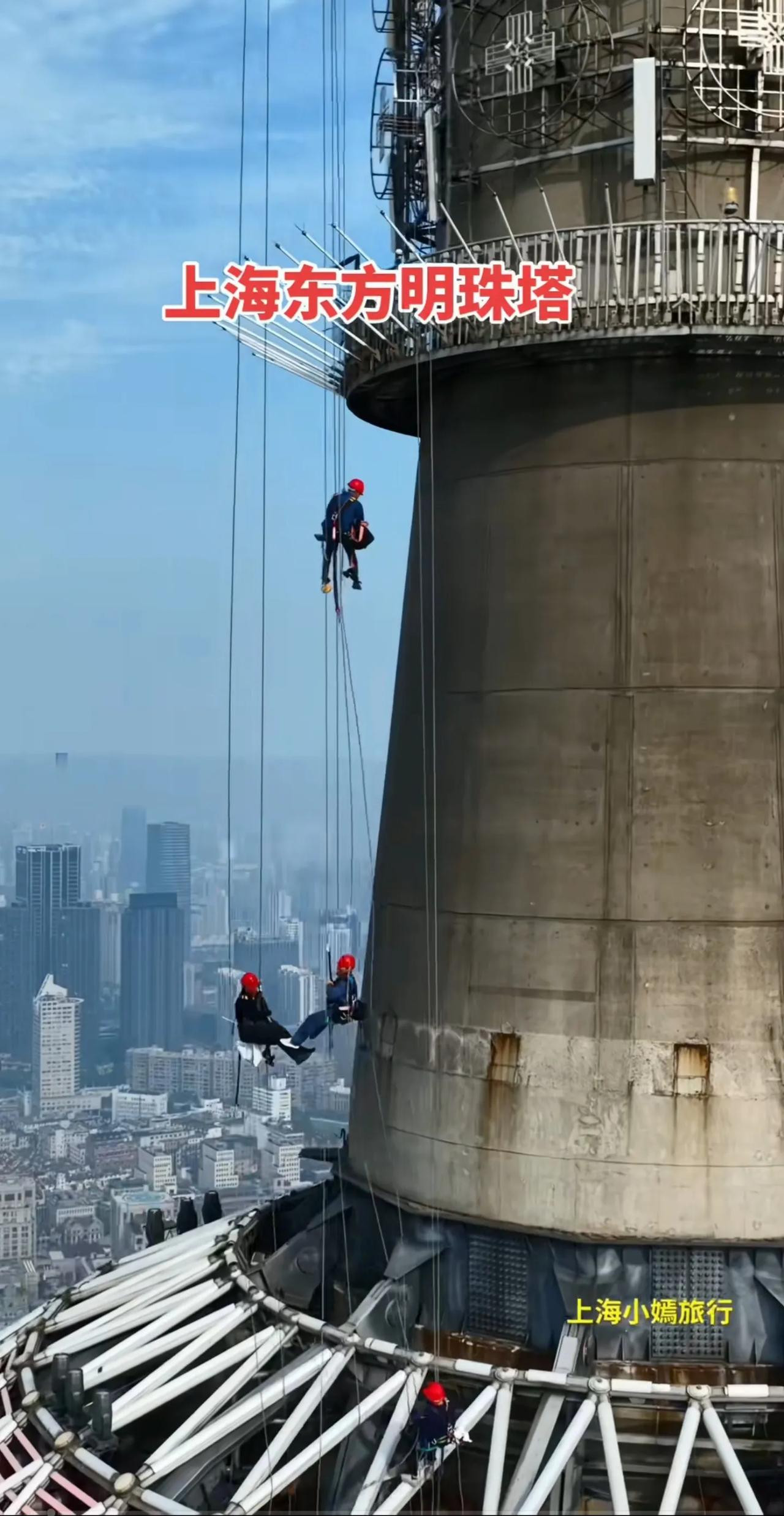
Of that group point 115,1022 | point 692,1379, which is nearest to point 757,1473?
point 692,1379

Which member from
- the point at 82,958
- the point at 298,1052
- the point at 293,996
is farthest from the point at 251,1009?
the point at 82,958

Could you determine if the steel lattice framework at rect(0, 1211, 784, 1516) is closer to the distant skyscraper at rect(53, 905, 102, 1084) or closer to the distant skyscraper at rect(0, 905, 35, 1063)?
the distant skyscraper at rect(0, 905, 35, 1063)

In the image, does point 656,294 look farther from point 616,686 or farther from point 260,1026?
point 260,1026

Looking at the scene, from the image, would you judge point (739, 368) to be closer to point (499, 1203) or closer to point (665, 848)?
point (665, 848)

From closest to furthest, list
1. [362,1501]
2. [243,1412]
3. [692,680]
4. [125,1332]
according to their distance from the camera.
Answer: [362,1501] → [243,1412] → [692,680] → [125,1332]

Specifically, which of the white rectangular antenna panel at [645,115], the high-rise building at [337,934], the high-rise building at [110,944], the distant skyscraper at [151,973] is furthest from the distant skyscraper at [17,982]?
the white rectangular antenna panel at [645,115]

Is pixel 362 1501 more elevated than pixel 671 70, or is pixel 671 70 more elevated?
pixel 671 70
